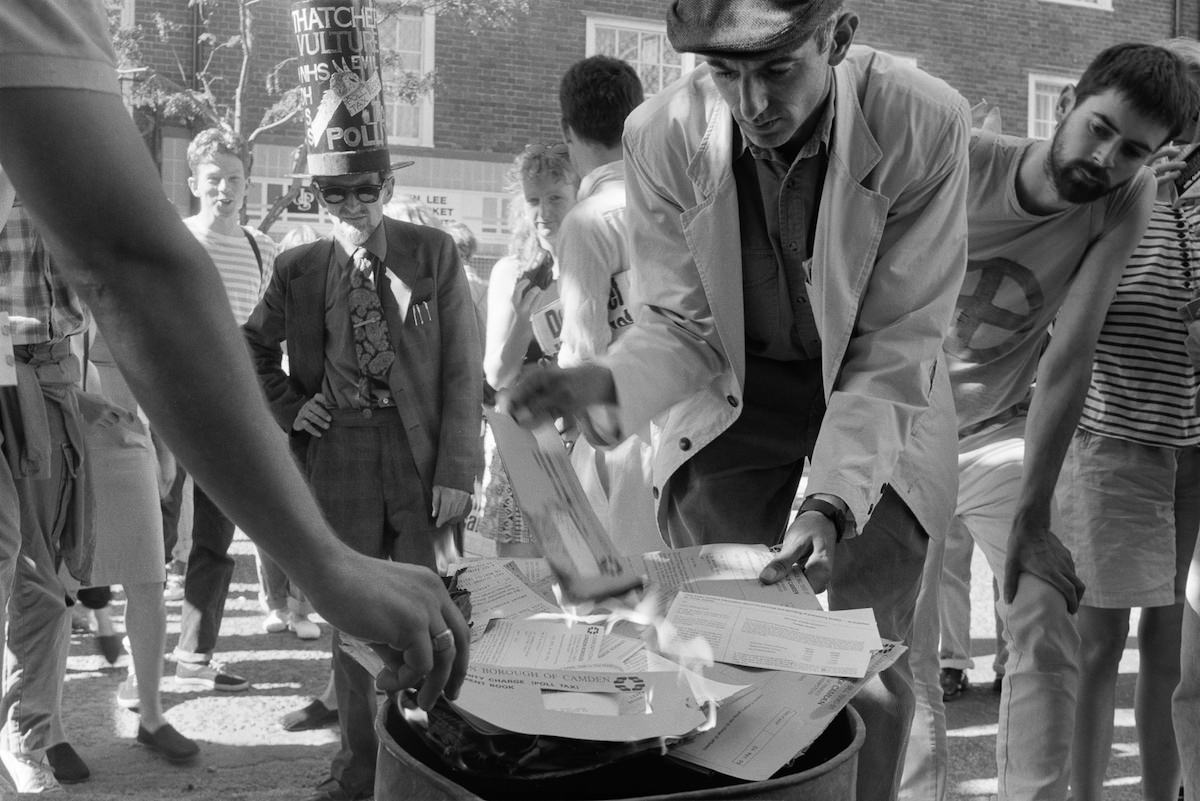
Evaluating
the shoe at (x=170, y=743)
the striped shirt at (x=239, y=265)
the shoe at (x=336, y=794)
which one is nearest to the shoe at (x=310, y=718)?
the shoe at (x=170, y=743)

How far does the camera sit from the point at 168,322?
3.53 feet

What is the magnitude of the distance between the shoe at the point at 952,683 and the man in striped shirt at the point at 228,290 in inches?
105

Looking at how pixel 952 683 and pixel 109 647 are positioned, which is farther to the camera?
pixel 109 647

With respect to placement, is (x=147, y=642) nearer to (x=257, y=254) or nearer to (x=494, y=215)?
(x=257, y=254)

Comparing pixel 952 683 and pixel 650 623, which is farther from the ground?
pixel 650 623

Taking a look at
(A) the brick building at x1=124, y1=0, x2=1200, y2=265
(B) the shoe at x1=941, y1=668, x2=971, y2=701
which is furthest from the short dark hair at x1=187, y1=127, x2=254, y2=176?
(A) the brick building at x1=124, y1=0, x2=1200, y2=265

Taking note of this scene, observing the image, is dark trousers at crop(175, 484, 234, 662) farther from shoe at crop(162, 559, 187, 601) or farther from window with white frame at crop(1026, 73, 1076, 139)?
window with white frame at crop(1026, 73, 1076, 139)

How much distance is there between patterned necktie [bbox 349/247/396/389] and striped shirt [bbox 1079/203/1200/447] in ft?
6.87

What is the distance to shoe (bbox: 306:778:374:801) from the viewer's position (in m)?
3.75

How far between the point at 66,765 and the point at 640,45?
1468cm

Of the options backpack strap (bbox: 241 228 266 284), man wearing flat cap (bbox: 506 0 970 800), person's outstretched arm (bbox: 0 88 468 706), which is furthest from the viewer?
backpack strap (bbox: 241 228 266 284)

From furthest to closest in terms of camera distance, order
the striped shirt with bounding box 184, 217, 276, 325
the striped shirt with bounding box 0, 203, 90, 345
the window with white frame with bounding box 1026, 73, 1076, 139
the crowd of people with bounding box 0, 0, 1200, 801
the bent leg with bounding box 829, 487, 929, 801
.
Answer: the window with white frame with bounding box 1026, 73, 1076, 139
the striped shirt with bounding box 184, 217, 276, 325
the striped shirt with bounding box 0, 203, 90, 345
the bent leg with bounding box 829, 487, 929, 801
the crowd of people with bounding box 0, 0, 1200, 801

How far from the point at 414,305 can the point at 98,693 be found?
2.08 meters

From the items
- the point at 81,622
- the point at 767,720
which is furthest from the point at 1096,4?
the point at 767,720
